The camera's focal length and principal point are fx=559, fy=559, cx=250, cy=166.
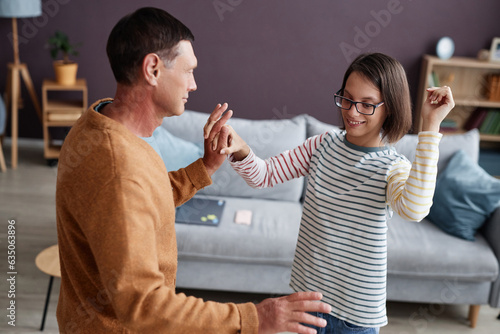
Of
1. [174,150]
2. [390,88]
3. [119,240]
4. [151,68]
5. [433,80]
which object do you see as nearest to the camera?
[119,240]

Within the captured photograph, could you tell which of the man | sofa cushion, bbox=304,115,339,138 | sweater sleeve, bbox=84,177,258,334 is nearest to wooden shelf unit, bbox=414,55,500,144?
sofa cushion, bbox=304,115,339,138

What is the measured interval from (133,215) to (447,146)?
2.56 m

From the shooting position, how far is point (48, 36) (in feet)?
15.1

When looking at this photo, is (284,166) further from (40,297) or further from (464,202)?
(40,297)

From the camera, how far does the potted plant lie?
4.21m

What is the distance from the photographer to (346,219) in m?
1.49

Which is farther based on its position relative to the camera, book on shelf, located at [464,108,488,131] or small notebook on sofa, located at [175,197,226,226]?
book on shelf, located at [464,108,488,131]

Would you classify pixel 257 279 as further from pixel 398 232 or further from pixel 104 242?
pixel 104 242

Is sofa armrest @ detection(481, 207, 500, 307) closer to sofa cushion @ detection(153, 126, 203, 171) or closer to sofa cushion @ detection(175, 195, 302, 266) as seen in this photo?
sofa cushion @ detection(175, 195, 302, 266)

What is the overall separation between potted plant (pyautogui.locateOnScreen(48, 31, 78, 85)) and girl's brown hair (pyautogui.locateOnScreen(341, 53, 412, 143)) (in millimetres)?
3284

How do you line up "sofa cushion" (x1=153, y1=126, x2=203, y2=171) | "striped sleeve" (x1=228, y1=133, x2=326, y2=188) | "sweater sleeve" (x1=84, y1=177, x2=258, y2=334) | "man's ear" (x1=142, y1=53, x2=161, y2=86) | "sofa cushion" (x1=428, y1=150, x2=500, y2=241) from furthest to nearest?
"sofa cushion" (x1=153, y1=126, x2=203, y2=171) < "sofa cushion" (x1=428, y1=150, x2=500, y2=241) < "striped sleeve" (x1=228, y1=133, x2=326, y2=188) < "man's ear" (x1=142, y1=53, x2=161, y2=86) < "sweater sleeve" (x1=84, y1=177, x2=258, y2=334)

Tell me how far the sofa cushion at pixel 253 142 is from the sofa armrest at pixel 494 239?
1019mm

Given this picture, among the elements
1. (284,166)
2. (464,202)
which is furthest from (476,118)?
(284,166)

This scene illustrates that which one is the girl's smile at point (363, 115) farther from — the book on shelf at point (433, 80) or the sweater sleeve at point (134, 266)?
the book on shelf at point (433, 80)
